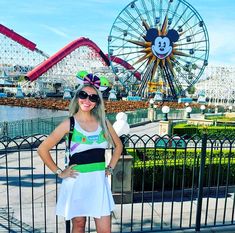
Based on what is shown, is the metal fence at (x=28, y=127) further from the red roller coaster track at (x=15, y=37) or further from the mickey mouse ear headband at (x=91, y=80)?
the red roller coaster track at (x=15, y=37)

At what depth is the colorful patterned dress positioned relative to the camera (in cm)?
275

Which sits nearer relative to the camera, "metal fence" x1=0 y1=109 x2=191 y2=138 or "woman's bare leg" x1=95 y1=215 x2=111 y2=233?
"woman's bare leg" x1=95 y1=215 x2=111 y2=233

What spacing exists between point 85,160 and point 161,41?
36.4 metres

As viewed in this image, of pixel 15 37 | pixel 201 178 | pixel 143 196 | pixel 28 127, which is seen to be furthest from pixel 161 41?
pixel 15 37

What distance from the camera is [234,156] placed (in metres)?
8.30

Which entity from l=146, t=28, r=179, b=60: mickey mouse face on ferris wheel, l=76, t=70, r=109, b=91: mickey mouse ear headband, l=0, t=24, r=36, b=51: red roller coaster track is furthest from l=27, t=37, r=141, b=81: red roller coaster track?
l=76, t=70, r=109, b=91: mickey mouse ear headband

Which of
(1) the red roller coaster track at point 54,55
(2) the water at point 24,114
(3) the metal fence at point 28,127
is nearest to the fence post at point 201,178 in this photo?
(3) the metal fence at point 28,127

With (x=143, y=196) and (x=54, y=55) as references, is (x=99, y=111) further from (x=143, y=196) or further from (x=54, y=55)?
(x=54, y=55)

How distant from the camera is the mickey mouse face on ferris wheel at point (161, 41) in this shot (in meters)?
37.0

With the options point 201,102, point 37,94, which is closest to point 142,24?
point 201,102

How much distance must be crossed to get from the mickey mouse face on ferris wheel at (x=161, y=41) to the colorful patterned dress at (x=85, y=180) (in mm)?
36103

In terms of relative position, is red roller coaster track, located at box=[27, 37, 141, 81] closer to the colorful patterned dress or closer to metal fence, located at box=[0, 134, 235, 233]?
metal fence, located at box=[0, 134, 235, 233]

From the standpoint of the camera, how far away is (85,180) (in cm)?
279

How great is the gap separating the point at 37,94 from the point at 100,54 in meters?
20.4
